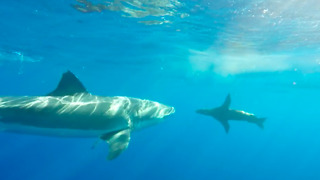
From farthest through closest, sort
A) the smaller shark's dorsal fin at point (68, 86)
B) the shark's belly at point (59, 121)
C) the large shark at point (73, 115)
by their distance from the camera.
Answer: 1. the smaller shark's dorsal fin at point (68, 86)
2. the large shark at point (73, 115)
3. the shark's belly at point (59, 121)

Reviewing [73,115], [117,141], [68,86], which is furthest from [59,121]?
[117,141]

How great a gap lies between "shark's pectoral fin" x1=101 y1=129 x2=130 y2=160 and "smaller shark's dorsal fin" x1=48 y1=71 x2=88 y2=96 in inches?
74.3

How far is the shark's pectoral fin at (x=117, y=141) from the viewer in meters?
7.02

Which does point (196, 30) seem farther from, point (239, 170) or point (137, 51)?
point (239, 170)

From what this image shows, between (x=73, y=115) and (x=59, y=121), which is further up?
(x=73, y=115)

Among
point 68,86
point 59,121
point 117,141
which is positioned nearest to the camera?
point 59,121

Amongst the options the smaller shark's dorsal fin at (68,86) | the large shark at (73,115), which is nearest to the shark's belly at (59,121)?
the large shark at (73,115)

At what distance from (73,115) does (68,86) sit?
1223 mm

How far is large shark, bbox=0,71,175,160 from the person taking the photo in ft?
22.9

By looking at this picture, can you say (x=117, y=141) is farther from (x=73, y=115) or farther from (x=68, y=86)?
(x=68, y=86)

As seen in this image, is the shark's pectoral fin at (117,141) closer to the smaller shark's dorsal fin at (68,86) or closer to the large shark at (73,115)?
the large shark at (73,115)

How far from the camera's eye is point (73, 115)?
7.69 metres

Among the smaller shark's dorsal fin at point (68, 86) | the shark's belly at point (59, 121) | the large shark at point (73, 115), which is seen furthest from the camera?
the smaller shark's dorsal fin at point (68, 86)

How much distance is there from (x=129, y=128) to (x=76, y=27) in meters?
13.1
